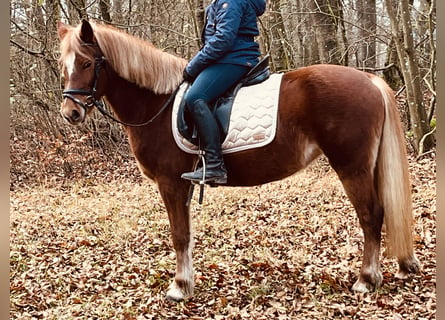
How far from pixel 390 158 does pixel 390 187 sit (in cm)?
27

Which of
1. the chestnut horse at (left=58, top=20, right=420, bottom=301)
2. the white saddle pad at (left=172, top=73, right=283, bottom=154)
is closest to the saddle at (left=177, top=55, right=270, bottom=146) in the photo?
the white saddle pad at (left=172, top=73, right=283, bottom=154)

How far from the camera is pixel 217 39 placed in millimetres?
4047

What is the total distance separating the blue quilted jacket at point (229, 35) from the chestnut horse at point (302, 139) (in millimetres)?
470

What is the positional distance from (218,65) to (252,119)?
617mm

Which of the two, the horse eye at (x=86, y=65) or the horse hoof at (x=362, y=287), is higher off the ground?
the horse eye at (x=86, y=65)

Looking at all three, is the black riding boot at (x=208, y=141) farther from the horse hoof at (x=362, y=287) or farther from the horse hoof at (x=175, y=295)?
the horse hoof at (x=362, y=287)

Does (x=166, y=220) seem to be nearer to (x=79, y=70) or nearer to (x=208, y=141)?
(x=208, y=141)

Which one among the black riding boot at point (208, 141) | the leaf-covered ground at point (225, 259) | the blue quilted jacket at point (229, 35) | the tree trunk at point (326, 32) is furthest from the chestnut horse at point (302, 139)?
the tree trunk at point (326, 32)

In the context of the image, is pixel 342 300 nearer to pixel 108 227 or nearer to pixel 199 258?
pixel 199 258

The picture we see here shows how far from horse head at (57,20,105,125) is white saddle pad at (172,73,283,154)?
3.11 ft

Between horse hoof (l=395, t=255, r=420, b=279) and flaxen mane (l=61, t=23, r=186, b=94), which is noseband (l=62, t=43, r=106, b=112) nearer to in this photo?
flaxen mane (l=61, t=23, r=186, b=94)

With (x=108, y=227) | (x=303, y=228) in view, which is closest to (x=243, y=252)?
(x=303, y=228)

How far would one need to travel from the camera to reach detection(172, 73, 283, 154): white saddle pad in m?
4.09

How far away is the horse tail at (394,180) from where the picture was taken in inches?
160
